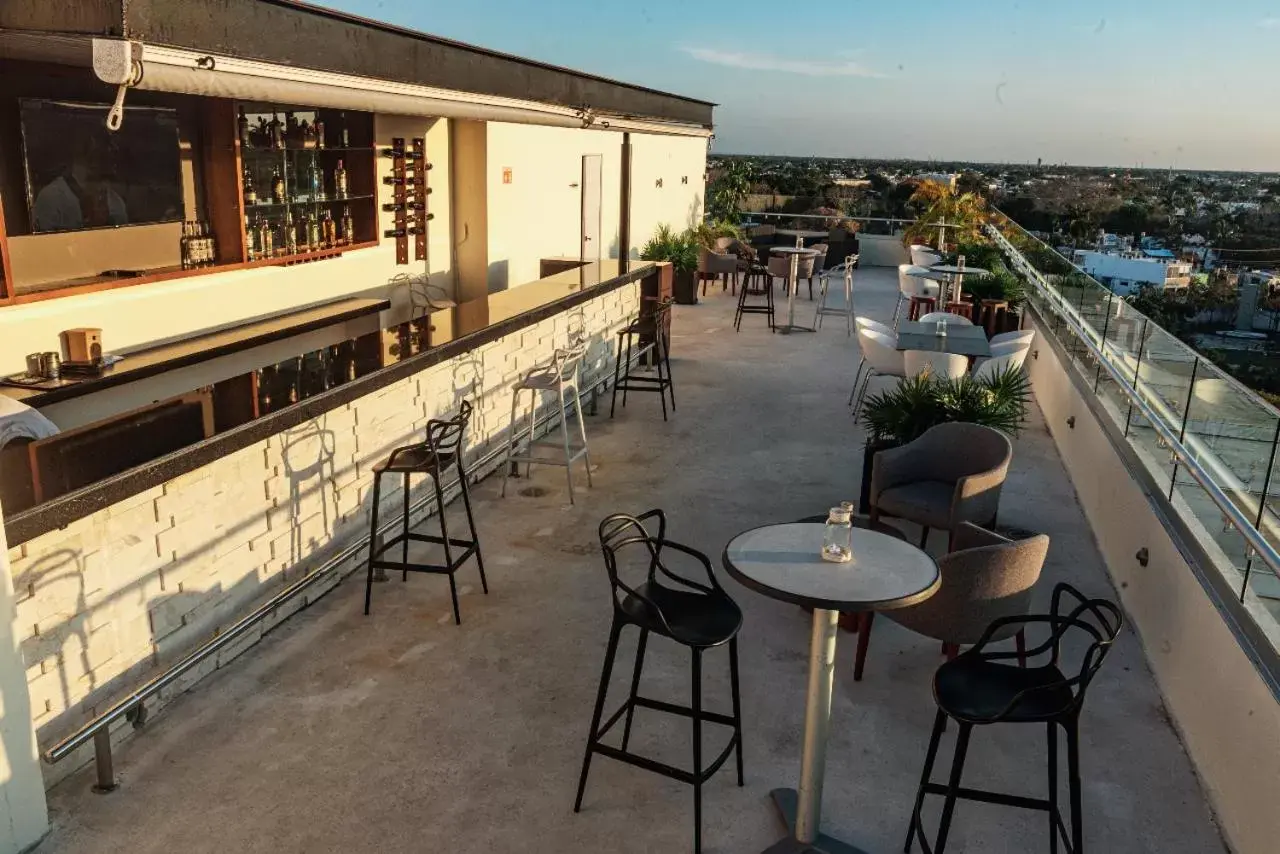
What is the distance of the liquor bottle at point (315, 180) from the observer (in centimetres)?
812

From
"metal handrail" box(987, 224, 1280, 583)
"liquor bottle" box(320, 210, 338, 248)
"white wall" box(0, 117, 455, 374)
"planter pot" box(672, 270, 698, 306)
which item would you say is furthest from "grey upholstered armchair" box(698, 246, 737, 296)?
"liquor bottle" box(320, 210, 338, 248)

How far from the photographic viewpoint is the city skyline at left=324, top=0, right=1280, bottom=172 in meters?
16.3

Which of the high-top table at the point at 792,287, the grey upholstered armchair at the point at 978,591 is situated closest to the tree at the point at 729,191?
the high-top table at the point at 792,287

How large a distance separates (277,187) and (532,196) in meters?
4.25

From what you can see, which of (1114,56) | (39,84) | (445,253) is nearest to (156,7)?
(39,84)

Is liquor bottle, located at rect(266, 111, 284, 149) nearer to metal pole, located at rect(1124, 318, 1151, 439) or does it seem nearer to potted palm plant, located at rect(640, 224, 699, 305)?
metal pole, located at rect(1124, 318, 1151, 439)

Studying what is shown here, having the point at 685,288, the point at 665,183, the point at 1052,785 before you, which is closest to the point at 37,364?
the point at 1052,785

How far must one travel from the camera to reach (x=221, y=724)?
368 cm

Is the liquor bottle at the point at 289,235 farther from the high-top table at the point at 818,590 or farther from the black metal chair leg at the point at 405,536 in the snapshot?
the high-top table at the point at 818,590

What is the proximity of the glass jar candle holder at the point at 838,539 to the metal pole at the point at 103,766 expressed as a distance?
242 centimetres

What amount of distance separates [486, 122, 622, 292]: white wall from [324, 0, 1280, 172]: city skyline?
1515mm

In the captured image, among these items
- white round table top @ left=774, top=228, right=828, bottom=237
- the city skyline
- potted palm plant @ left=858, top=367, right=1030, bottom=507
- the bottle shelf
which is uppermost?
the city skyline

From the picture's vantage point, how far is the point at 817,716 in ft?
9.64

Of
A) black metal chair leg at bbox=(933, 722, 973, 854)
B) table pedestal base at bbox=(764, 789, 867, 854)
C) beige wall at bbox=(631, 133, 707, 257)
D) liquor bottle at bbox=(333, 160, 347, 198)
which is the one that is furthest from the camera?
beige wall at bbox=(631, 133, 707, 257)
